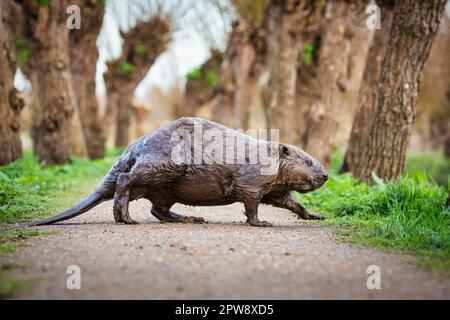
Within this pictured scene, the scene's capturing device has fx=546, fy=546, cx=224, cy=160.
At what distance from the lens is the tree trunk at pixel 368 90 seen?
11320 mm

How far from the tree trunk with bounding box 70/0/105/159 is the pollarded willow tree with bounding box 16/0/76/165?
426 centimetres

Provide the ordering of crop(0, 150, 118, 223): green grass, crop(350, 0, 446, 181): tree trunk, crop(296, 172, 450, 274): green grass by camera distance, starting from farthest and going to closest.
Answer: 1. crop(350, 0, 446, 181): tree trunk
2. crop(0, 150, 118, 223): green grass
3. crop(296, 172, 450, 274): green grass

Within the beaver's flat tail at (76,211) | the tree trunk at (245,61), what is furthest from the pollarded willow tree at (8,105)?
the tree trunk at (245,61)

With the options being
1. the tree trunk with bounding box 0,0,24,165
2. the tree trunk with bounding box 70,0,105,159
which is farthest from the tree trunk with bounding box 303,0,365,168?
the tree trunk with bounding box 70,0,105,159

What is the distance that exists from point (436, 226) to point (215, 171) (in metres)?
2.44

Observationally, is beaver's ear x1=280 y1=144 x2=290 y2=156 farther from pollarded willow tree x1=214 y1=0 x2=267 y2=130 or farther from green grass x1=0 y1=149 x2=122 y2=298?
pollarded willow tree x1=214 y1=0 x2=267 y2=130

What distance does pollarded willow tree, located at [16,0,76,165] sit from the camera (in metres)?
14.7

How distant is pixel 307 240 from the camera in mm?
5250

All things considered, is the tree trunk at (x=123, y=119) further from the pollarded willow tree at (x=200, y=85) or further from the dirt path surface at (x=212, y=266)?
the dirt path surface at (x=212, y=266)

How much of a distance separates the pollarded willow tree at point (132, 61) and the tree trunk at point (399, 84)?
59.4 feet

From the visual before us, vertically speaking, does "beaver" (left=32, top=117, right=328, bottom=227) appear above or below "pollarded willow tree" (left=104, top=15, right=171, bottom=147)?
below

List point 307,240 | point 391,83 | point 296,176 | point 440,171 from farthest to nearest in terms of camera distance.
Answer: point 440,171 → point 391,83 → point 296,176 → point 307,240
